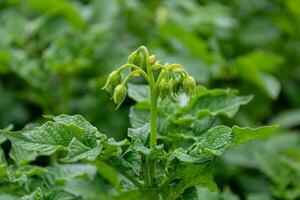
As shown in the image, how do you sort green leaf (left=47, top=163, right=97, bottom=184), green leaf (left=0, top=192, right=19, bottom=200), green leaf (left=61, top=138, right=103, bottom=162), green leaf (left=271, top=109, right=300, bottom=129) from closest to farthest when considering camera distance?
1. green leaf (left=61, top=138, right=103, bottom=162)
2. green leaf (left=0, top=192, right=19, bottom=200)
3. green leaf (left=47, top=163, right=97, bottom=184)
4. green leaf (left=271, top=109, right=300, bottom=129)

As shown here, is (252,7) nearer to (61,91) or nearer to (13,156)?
(61,91)

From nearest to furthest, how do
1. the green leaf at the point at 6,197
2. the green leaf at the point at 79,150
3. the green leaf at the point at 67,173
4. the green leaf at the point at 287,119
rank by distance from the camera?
the green leaf at the point at 79,150 → the green leaf at the point at 6,197 → the green leaf at the point at 67,173 → the green leaf at the point at 287,119

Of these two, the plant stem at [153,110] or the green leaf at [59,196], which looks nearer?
the plant stem at [153,110]

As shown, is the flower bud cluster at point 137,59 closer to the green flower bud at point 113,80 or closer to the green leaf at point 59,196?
the green flower bud at point 113,80

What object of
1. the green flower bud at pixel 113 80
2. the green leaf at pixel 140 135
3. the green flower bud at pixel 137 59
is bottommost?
the green leaf at pixel 140 135

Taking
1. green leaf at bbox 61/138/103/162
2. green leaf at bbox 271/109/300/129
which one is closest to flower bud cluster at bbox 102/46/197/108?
green leaf at bbox 61/138/103/162

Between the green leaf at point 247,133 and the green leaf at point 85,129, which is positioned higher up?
the green leaf at point 85,129

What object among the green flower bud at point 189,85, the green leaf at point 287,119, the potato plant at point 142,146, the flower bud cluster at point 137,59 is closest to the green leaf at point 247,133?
the potato plant at point 142,146

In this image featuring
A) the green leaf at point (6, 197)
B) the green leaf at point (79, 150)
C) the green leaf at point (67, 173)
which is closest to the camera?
the green leaf at point (79, 150)

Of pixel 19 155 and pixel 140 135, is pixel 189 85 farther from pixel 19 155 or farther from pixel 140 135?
pixel 19 155

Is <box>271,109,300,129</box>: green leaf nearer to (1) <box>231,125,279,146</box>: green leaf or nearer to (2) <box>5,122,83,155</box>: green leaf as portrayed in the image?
(1) <box>231,125,279,146</box>: green leaf

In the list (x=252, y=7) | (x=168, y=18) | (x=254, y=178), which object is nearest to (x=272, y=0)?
(x=252, y=7)
